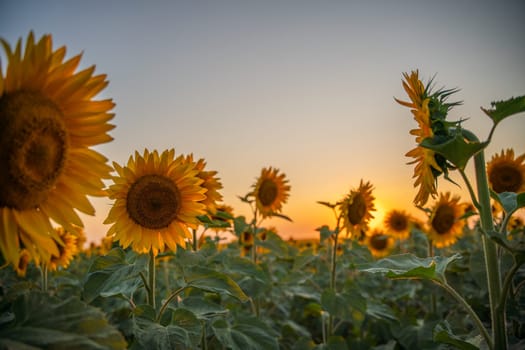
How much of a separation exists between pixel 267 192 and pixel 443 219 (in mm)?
2304

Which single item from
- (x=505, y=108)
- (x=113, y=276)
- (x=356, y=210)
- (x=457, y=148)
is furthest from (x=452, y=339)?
(x=356, y=210)

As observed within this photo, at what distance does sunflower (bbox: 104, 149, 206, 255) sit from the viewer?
2.45 m

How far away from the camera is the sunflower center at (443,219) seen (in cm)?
503

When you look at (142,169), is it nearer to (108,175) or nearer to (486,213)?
(108,175)

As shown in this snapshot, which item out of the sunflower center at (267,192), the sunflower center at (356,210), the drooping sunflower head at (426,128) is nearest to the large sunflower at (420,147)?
the drooping sunflower head at (426,128)

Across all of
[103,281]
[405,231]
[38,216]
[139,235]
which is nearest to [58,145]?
[38,216]

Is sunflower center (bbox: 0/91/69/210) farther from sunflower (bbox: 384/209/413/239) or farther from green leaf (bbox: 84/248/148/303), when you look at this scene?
sunflower (bbox: 384/209/413/239)

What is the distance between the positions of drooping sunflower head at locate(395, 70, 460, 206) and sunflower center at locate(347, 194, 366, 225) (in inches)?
96.5

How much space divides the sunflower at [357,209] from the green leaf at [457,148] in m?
2.63

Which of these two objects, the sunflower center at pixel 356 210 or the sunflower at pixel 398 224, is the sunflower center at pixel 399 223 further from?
the sunflower center at pixel 356 210

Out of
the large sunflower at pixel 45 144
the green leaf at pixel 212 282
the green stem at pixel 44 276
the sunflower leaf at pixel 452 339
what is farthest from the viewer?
the green stem at pixel 44 276

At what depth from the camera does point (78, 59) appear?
4.33ft

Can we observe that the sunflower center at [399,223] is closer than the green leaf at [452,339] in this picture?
No

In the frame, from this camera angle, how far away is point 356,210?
445cm
